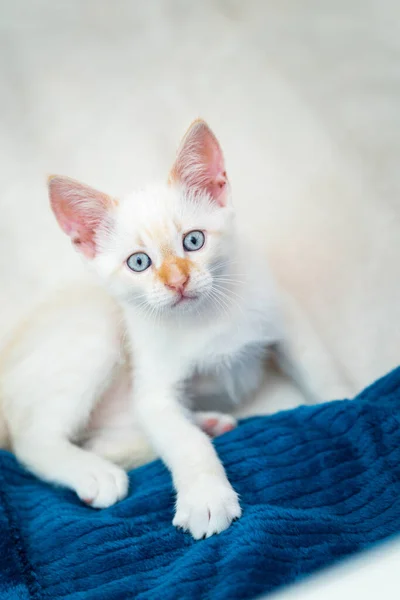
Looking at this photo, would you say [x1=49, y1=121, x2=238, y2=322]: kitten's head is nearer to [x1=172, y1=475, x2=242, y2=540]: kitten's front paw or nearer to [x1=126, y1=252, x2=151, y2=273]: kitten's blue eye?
[x1=126, y1=252, x2=151, y2=273]: kitten's blue eye

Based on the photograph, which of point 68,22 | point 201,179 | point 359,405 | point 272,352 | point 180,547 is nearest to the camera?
point 180,547

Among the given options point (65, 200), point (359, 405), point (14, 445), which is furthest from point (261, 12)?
point (14, 445)

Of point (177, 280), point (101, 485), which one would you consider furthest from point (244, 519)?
point (177, 280)

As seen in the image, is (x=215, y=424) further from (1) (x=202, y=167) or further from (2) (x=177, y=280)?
(1) (x=202, y=167)

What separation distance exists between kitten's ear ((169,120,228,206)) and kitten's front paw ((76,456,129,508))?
708 millimetres

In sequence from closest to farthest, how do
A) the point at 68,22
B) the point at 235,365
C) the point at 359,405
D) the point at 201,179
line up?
the point at 359,405 → the point at 201,179 → the point at 235,365 → the point at 68,22

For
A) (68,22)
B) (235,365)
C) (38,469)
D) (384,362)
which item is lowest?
(38,469)

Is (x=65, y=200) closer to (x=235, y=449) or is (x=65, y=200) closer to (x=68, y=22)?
(x=235, y=449)

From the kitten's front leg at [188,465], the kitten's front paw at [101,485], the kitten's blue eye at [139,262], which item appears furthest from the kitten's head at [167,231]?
the kitten's front paw at [101,485]

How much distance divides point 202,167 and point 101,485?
0.80 metres

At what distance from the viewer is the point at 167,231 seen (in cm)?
141

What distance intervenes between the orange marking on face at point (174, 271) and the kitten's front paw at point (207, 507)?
0.42 metres

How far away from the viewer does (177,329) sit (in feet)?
5.13

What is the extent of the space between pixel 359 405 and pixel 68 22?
1548 mm
